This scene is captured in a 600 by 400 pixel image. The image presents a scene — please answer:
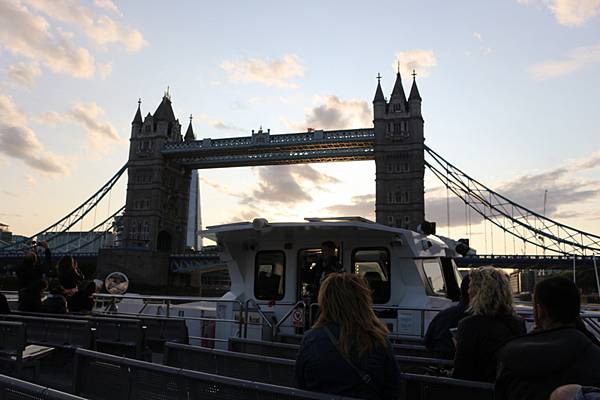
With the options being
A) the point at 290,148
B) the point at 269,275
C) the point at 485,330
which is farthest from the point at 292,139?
the point at 485,330

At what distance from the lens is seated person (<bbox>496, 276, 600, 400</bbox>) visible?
2008mm

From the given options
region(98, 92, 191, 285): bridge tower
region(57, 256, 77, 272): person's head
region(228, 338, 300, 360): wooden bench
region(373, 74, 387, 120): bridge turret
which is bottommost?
region(228, 338, 300, 360): wooden bench

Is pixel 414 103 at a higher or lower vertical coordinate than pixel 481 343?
higher

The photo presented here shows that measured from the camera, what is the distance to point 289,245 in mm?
7777

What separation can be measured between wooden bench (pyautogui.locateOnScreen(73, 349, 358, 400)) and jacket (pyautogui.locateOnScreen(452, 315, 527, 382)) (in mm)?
1153

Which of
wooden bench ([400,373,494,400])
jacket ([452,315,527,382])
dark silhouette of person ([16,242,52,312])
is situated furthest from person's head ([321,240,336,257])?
dark silhouette of person ([16,242,52,312])

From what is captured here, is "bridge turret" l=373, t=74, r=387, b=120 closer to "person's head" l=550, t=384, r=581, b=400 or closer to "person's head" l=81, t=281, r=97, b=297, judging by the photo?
"person's head" l=81, t=281, r=97, b=297

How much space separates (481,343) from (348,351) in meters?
1.03

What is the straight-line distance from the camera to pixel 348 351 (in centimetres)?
249

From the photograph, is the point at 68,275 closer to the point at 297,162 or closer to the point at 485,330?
the point at 485,330

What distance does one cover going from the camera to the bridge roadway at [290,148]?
2675 inches

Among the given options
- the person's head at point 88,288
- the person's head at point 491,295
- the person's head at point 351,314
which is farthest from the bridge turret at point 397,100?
the person's head at point 351,314

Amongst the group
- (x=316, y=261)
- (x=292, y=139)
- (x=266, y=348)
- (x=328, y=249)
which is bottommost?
(x=266, y=348)

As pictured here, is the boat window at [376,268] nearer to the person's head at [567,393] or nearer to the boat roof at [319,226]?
the boat roof at [319,226]
